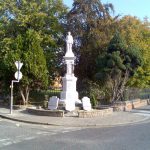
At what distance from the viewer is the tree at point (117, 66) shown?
26625mm

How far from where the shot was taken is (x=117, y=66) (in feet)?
87.2

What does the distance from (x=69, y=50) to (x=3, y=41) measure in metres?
10.6

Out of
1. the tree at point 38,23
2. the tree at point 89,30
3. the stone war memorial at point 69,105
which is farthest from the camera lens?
the tree at point 38,23

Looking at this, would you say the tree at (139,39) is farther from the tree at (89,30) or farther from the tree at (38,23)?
the tree at (38,23)

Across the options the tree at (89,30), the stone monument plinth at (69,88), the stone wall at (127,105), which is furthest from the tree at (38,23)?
the stone wall at (127,105)

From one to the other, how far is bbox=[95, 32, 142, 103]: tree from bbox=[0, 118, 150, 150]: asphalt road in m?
10.9

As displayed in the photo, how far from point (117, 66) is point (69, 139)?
14.6 metres

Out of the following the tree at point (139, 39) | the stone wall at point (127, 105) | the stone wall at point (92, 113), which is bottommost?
the stone wall at point (92, 113)

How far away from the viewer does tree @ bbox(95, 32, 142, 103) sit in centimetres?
2662

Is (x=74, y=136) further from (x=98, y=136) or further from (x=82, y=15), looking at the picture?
(x=82, y=15)

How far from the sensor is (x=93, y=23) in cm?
3256

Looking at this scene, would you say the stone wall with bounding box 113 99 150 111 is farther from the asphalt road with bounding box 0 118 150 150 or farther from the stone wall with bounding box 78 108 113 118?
the asphalt road with bounding box 0 118 150 150

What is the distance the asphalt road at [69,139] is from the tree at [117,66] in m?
10.9

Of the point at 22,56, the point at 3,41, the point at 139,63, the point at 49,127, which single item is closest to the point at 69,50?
the point at 22,56
